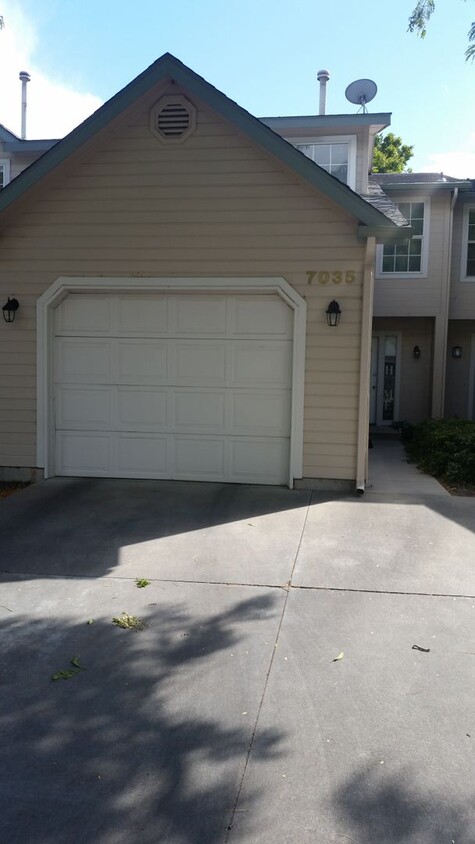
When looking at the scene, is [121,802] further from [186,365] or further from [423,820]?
[186,365]

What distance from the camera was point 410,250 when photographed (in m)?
13.9

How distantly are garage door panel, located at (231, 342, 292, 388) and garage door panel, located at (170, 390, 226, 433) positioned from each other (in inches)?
13.4

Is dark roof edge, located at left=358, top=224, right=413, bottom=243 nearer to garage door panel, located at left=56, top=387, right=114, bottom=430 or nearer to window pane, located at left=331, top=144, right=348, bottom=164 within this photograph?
garage door panel, located at left=56, top=387, right=114, bottom=430

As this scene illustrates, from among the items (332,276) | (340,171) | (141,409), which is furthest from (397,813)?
(340,171)

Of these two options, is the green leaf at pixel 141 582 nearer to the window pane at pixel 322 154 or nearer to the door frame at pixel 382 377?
the window pane at pixel 322 154

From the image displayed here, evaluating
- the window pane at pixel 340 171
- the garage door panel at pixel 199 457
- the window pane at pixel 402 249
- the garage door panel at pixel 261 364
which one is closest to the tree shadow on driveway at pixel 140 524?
the garage door panel at pixel 199 457

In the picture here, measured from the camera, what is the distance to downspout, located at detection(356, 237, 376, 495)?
293 inches

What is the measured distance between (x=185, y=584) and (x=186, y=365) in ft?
12.4

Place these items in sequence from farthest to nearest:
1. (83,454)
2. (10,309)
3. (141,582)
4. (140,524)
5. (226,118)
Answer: (83,454)
(10,309)
(226,118)
(140,524)
(141,582)

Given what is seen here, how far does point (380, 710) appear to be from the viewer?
10.4 ft

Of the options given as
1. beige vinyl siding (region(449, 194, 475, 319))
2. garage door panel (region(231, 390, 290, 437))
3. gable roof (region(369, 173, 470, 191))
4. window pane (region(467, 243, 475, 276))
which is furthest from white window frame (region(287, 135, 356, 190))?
garage door panel (region(231, 390, 290, 437))

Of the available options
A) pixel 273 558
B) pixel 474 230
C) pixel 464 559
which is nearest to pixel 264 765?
pixel 273 558

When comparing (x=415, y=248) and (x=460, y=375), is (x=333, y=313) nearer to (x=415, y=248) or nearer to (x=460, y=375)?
(x=415, y=248)

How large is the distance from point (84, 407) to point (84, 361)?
0.59 metres
